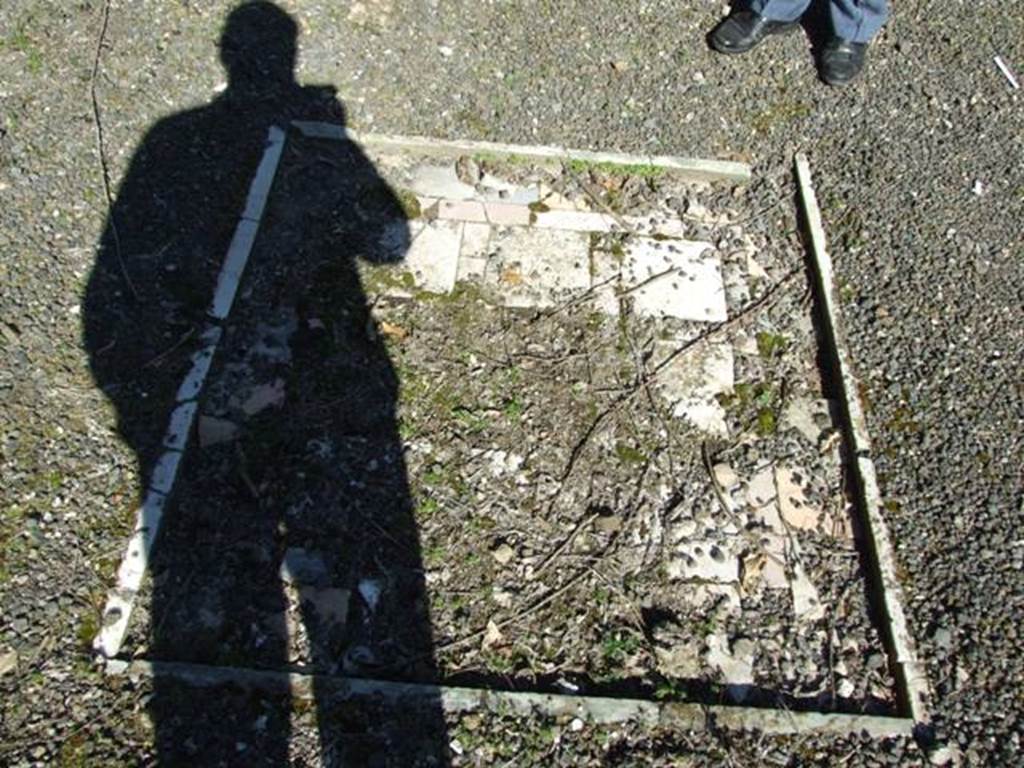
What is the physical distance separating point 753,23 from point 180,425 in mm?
4462

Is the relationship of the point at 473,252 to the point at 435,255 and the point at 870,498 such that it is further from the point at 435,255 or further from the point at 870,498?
the point at 870,498

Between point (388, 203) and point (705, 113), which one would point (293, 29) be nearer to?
point (388, 203)

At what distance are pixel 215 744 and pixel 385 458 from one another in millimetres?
1322

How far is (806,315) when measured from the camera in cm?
432

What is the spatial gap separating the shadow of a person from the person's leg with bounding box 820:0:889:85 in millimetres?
3131

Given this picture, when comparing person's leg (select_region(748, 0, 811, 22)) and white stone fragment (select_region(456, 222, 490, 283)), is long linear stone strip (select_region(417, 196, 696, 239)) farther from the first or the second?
person's leg (select_region(748, 0, 811, 22))

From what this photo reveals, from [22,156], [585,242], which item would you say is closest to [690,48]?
[585,242]

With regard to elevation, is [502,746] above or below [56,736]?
above

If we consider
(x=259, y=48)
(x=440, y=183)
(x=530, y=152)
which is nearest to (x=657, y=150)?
(x=530, y=152)

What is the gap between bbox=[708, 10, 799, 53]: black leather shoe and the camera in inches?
212

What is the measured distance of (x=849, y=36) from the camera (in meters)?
5.27

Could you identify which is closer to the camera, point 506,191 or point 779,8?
point 506,191

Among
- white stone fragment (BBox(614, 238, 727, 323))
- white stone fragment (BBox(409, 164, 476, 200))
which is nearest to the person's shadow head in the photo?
white stone fragment (BBox(409, 164, 476, 200))

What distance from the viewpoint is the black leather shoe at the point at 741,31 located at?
5.38 metres
